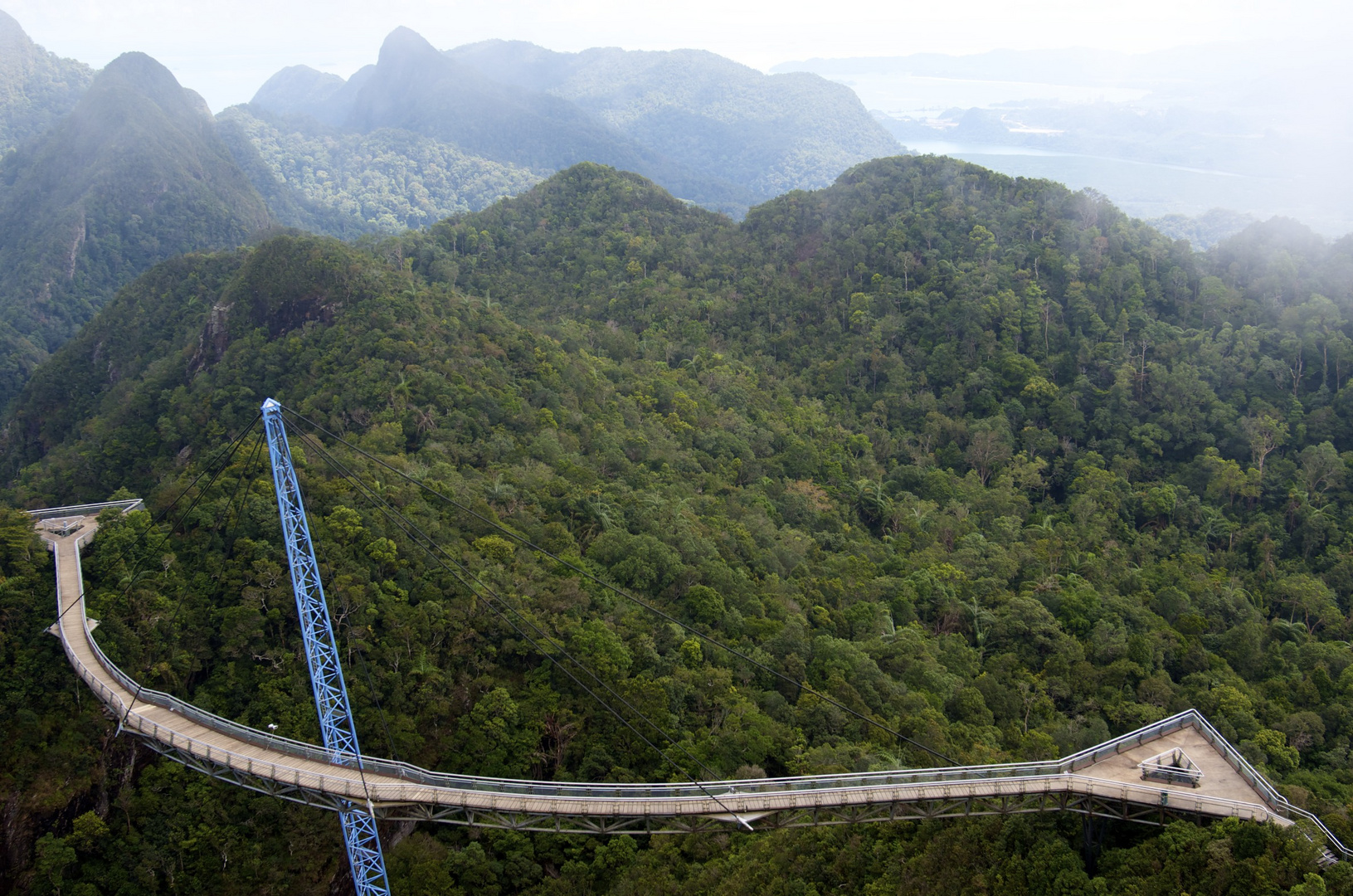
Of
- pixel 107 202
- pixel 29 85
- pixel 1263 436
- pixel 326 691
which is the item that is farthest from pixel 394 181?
pixel 326 691

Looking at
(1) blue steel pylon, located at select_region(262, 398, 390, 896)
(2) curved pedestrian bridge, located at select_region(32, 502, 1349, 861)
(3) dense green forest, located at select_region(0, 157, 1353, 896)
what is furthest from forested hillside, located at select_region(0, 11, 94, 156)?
(2) curved pedestrian bridge, located at select_region(32, 502, 1349, 861)

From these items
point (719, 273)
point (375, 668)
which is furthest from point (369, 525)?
point (719, 273)

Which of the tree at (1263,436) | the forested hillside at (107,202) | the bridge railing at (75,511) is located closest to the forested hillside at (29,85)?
the forested hillside at (107,202)

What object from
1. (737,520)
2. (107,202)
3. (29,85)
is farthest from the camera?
(29,85)

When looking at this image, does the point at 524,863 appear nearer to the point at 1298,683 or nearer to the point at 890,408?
the point at 1298,683

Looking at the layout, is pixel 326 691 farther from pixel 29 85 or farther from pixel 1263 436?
pixel 29 85

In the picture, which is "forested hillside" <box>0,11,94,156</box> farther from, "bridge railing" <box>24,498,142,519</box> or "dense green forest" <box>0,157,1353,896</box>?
"bridge railing" <box>24,498,142,519</box>
